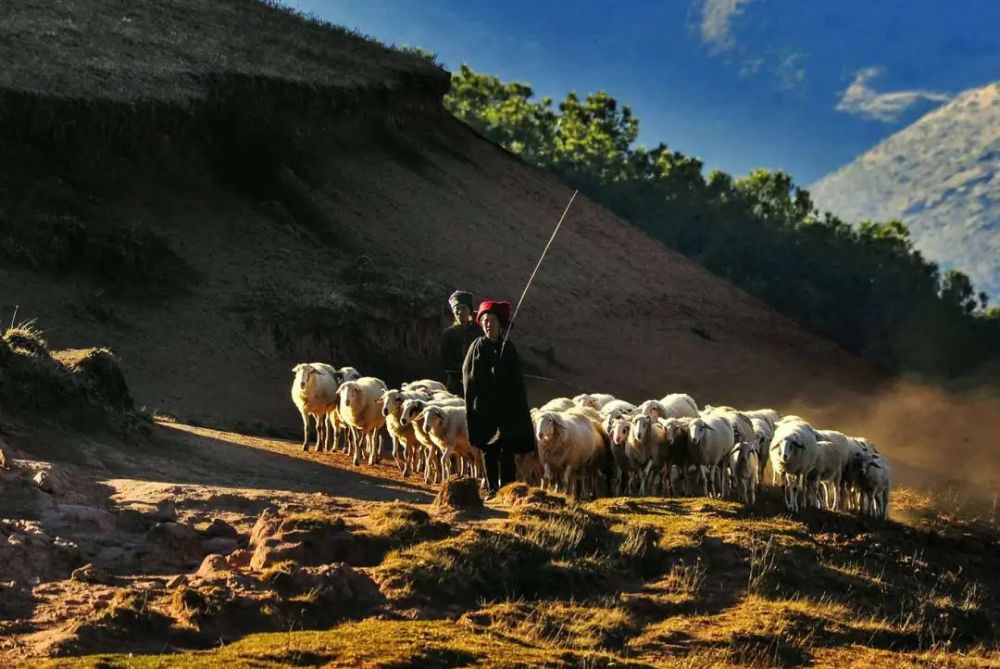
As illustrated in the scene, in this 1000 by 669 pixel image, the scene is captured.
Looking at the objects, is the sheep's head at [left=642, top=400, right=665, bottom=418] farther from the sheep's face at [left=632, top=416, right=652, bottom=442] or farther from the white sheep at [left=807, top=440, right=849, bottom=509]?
the white sheep at [left=807, top=440, right=849, bottom=509]

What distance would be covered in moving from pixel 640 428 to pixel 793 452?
2224mm

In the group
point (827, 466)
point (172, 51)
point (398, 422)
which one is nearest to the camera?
point (827, 466)

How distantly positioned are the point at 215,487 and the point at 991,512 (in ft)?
48.4

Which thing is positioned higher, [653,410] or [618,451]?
[653,410]

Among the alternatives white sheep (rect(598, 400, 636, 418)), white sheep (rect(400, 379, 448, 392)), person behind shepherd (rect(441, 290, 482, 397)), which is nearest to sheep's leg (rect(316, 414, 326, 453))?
white sheep (rect(400, 379, 448, 392))

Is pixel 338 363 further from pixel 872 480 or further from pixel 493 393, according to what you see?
pixel 493 393

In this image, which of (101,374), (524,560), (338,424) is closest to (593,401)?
(338,424)

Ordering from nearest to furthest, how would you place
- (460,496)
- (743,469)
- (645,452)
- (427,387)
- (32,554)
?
(32,554) < (460,496) < (645,452) < (743,469) < (427,387)

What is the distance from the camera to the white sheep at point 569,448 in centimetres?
1814

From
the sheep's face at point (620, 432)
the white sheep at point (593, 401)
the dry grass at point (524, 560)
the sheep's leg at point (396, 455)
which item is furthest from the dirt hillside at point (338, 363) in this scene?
the white sheep at point (593, 401)

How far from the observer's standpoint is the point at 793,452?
64.2 feet

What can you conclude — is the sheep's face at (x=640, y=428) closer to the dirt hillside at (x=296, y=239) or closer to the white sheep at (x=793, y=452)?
the white sheep at (x=793, y=452)

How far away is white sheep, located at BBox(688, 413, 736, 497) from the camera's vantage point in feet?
63.1

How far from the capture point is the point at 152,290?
30578 millimetres
